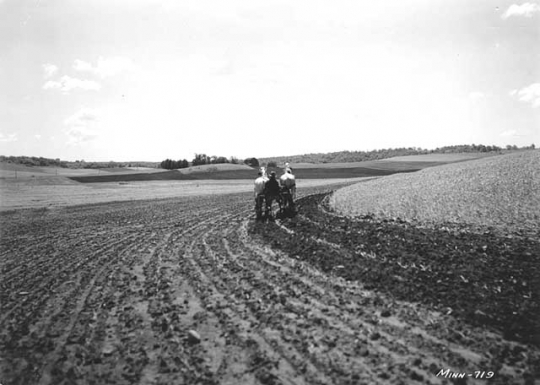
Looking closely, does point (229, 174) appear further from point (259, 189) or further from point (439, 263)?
point (439, 263)

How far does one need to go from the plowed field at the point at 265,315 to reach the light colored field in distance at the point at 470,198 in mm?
2793

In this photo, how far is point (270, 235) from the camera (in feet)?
45.1

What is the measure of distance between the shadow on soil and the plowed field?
0.05 m

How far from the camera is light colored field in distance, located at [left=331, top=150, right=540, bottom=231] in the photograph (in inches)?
547

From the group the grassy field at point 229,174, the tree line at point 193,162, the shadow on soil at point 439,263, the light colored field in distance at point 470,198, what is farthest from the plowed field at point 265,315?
the tree line at point 193,162

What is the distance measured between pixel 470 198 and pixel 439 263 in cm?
791

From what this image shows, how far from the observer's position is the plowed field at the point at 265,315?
5211 mm

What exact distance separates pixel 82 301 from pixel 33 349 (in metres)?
1.98

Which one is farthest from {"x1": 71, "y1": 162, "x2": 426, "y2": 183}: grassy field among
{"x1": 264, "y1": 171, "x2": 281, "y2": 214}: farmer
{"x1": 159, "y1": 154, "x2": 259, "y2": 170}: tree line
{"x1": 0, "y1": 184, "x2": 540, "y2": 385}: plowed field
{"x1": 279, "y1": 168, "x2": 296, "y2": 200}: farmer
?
{"x1": 0, "y1": 184, "x2": 540, "y2": 385}: plowed field

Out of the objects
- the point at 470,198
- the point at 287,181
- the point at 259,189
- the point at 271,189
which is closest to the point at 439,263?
the point at 470,198

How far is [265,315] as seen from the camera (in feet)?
22.7

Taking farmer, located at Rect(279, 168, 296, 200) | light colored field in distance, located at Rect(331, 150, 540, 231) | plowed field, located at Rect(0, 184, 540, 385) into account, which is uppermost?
farmer, located at Rect(279, 168, 296, 200)

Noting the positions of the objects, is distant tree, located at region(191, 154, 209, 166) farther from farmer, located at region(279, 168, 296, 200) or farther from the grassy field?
farmer, located at region(279, 168, 296, 200)

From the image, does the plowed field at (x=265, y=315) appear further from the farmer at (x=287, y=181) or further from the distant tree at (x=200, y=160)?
the distant tree at (x=200, y=160)
